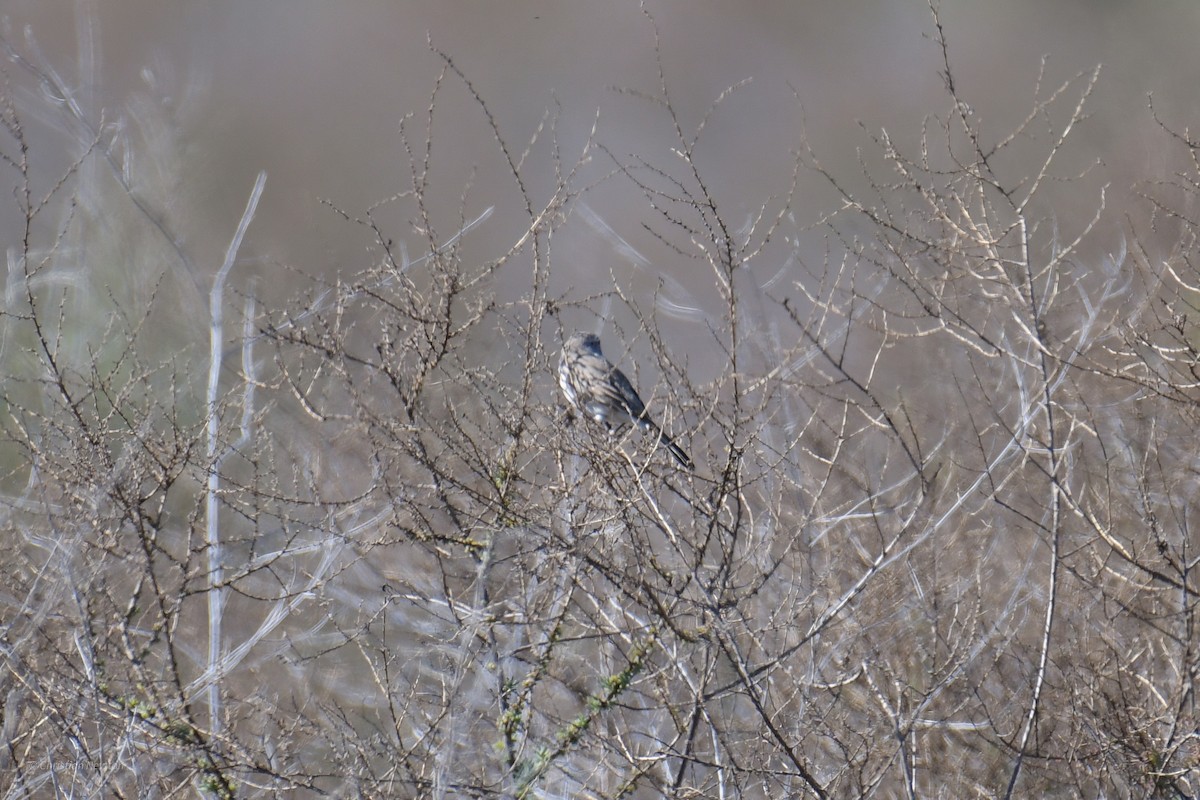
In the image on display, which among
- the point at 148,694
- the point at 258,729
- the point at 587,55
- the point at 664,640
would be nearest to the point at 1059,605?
the point at 664,640

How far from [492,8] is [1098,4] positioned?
1650cm

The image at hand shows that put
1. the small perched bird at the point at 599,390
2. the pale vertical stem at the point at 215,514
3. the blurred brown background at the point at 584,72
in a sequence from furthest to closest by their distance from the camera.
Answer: the blurred brown background at the point at 584,72, the pale vertical stem at the point at 215,514, the small perched bird at the point at 599,390

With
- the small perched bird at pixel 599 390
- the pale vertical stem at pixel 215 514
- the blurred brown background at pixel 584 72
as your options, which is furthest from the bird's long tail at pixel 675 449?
the blurred brown background at pixel 584 72

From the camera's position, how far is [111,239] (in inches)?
647

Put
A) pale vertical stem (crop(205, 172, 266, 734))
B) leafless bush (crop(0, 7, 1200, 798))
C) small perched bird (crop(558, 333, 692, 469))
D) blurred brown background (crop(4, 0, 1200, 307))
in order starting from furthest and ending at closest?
blurred brown background (crop(4, 0, 1200, 307)) → pale vertical stem (crop(205, 172, 266, 734)) → small perched bird (crop(558, 333, 692, 469)) → leafless bush (crop(0, 7, 1200, 798))

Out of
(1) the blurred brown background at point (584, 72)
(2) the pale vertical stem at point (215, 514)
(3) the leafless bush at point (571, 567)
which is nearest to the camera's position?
(3) the leafless bush at point (571, 567)

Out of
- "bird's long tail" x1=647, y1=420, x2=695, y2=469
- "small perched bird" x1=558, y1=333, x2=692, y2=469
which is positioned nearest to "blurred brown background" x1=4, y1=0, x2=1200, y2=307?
"small perched bird" x1=558, y1=333, x2=692, y2=469

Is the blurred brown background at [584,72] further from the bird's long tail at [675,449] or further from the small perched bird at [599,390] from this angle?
the bird's long tail at [675,449]

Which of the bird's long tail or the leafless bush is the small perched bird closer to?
the bird's long tail

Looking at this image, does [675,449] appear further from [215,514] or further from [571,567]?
[215,514]

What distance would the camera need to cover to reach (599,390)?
30.1 feet

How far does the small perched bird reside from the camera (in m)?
5.94

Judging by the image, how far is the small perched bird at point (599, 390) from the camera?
19.5ft

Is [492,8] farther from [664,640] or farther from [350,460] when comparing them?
[664,640]
